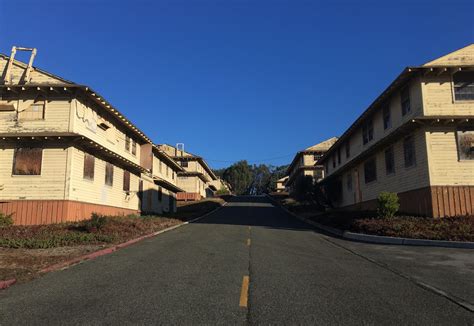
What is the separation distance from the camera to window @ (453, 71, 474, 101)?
1958cm

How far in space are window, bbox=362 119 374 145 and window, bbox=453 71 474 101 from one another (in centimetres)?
749

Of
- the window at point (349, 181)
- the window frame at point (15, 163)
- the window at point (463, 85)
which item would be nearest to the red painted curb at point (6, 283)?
the window frame at point (15, 163)

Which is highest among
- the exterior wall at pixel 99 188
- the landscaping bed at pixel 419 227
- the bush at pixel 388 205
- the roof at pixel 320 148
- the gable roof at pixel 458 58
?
the roof at pixel 320 148

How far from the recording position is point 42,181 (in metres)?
19.9

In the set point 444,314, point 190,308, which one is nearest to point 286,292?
point 190,308

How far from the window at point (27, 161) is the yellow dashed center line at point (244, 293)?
15.3 meters

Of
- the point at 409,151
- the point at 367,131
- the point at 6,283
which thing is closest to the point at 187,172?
the point at 367,131

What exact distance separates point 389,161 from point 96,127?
54.6 feet

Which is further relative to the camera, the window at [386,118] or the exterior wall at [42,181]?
the window at [386,118]

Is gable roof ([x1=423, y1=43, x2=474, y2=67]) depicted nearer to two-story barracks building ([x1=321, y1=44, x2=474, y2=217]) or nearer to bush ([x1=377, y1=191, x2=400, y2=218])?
two-story barracks building ([x1=321, y1=44, x2=474, y2=217])

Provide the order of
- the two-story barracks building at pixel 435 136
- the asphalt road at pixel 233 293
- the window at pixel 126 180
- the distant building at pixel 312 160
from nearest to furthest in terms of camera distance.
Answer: the asphalt road at pixel 233 293
the two-story barracks building at pixel 435 136
the window at pixel 126 180
the distant building at pixel 312 160

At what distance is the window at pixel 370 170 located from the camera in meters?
26.3

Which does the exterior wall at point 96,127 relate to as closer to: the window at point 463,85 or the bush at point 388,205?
the bush at point 388,205

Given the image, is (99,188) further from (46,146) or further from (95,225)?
(95,225)
